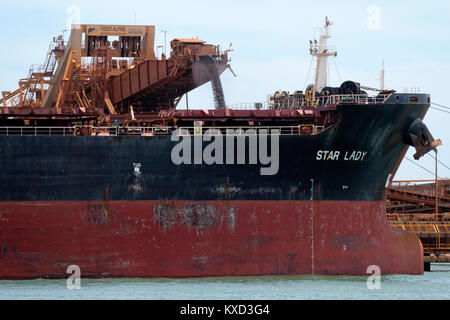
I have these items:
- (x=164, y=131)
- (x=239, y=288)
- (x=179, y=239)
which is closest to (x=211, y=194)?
(x=179, y=239)

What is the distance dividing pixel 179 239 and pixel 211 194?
7.24 feet

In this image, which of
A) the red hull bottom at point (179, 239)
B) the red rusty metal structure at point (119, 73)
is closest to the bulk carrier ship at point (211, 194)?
the red hull bottom at point (179, 239)

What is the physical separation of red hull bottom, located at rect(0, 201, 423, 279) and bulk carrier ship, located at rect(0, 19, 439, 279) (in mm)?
40

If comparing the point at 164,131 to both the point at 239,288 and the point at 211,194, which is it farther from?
the point at 239,288

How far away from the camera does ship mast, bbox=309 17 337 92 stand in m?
41.4

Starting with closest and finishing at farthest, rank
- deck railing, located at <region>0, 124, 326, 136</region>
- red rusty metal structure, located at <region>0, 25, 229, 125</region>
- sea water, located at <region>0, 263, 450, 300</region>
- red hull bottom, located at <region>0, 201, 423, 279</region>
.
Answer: sea water, located at <region>0, 263, 450, 300</region>, red hull bottom, located at <region>0, 201, 423, 279</region>, deck railing, located at <region>0, 124, 326, 136</region>, red rusty metal structure, located at <region>0, 25, 229, 125</region>

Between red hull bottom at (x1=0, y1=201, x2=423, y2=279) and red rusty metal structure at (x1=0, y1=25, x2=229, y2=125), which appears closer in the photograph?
red hull bottom at (x1=0, y1=201, x2=423, y2=279)

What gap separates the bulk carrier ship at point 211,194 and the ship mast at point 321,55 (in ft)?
20.6

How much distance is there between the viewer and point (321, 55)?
136ft

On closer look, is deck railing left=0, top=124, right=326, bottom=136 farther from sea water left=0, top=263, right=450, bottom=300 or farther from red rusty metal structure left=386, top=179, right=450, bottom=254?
red rusty metal structure left=386, top=179, right=450, bottom=254

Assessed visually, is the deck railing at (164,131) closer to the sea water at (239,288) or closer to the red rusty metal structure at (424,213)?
the sea water at (239,288)

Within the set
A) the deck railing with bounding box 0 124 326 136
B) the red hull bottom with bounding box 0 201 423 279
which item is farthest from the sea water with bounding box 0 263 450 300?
the deck railing with bounding box 0 124 326 136

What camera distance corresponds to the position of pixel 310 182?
3428cm

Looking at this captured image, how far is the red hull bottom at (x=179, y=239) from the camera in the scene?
3334 cm
